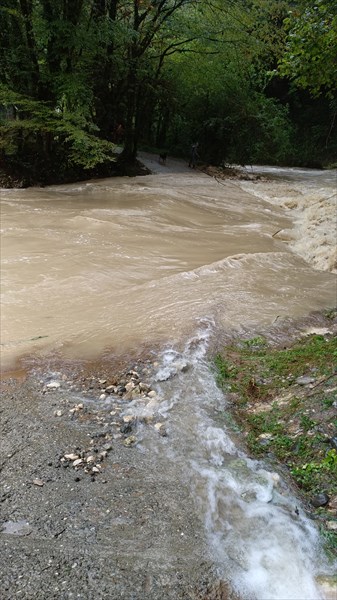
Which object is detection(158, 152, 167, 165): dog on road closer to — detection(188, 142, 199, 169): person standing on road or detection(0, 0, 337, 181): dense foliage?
detection(188, 142, 199, 169): person standing on road

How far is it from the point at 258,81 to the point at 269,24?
14.0 feet

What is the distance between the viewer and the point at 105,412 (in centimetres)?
366

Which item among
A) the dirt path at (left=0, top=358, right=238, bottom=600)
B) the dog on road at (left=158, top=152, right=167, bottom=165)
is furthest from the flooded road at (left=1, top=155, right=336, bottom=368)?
the dog on road at (left=158, top=152, right=167, bottom=165)

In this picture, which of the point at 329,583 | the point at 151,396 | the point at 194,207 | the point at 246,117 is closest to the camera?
the point at 329,583

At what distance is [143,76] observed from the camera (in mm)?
Answer: 15742

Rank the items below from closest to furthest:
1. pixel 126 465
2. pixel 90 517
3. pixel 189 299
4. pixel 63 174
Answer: pixel 90 517 < pixel 126 465 < pixel 189 299 < pixel 63 174

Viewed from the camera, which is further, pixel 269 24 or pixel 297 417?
pixel 269 24

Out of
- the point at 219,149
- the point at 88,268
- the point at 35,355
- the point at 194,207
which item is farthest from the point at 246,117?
the point at 35,355

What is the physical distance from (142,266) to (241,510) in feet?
16.3

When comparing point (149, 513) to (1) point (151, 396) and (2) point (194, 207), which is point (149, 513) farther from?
(2) point (194, 207)

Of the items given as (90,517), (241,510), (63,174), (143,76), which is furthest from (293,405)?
(143,76)

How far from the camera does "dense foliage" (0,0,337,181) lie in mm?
12453

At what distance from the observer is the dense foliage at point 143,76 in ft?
40.9

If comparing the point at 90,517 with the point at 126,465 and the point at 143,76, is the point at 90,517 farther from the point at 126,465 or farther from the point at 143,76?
the point at 143,76
